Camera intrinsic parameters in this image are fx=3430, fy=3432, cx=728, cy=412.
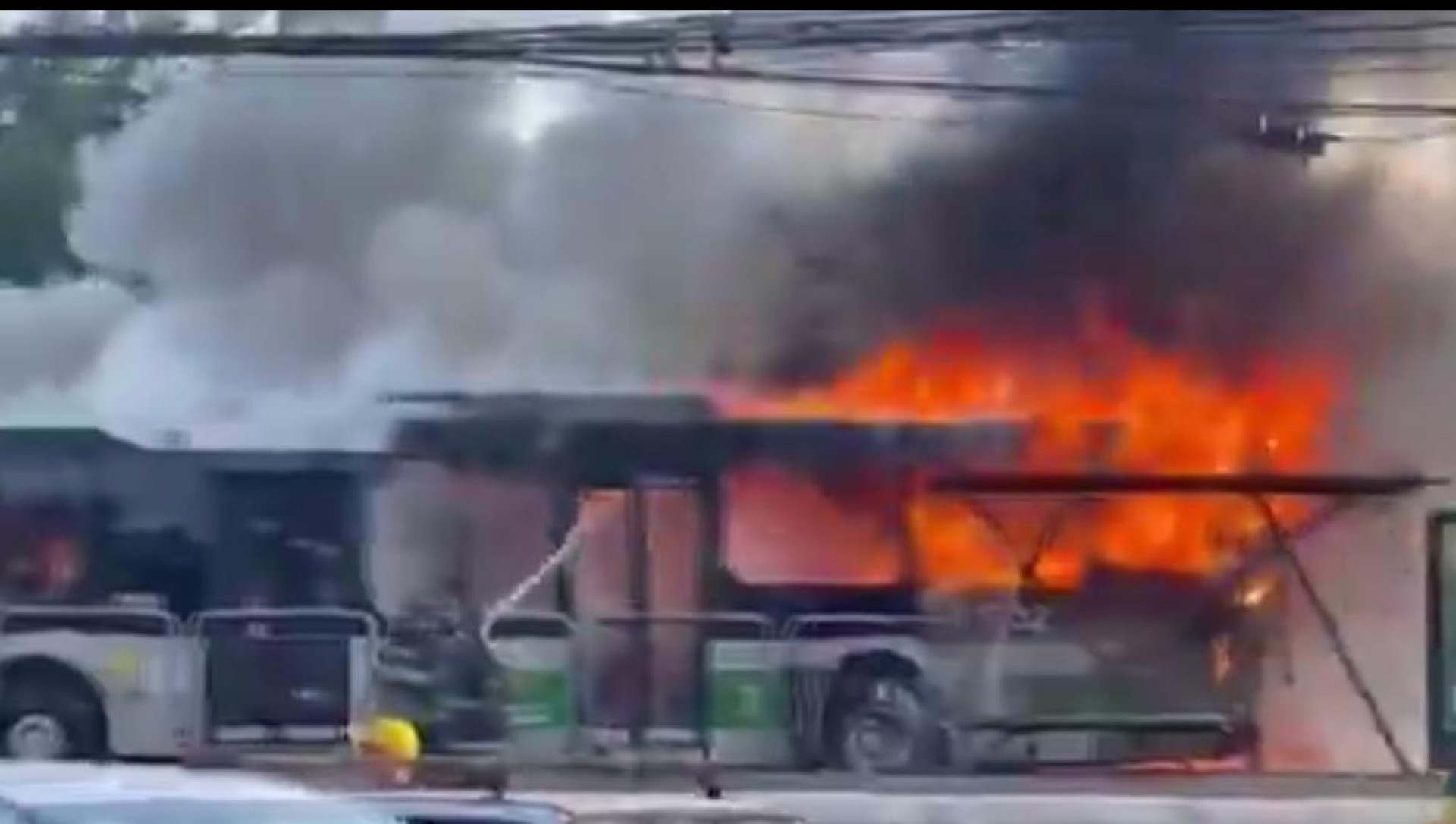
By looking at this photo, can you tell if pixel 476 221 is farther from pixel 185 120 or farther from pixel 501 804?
pixel 501 804

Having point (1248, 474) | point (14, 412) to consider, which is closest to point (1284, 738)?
point (1248, 474)

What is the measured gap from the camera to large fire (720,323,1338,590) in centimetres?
1984

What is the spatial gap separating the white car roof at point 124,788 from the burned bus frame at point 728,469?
10.4 metres

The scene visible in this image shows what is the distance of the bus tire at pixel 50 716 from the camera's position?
19.9 metres

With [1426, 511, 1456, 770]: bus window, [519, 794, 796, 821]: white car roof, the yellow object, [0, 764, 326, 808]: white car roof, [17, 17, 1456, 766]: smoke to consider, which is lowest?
[519, 794, 796, 821]: white car roof

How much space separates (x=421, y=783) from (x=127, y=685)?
959cm

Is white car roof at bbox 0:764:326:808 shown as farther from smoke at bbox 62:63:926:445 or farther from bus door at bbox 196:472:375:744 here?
smoke at bbox 62:63:926:445

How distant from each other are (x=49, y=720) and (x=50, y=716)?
0.08ft

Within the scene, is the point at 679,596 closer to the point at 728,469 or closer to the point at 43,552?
the point at 728,469

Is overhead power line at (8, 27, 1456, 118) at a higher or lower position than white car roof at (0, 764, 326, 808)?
higher

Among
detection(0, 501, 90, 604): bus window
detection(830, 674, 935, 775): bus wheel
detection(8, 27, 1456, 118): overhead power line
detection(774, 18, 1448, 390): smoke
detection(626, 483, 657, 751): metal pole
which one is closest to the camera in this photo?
detection(626, 483, 657, 751): metal pole

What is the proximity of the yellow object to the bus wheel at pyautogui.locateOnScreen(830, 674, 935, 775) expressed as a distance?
2457mm

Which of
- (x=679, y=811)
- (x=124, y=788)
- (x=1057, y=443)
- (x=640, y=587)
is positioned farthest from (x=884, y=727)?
(x=124, y=788)

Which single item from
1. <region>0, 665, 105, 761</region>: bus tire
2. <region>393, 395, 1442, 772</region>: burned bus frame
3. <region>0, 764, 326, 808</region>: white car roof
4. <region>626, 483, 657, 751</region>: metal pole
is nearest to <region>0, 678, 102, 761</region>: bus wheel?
<region>0, 665, 105, 761</region>: bus tire
